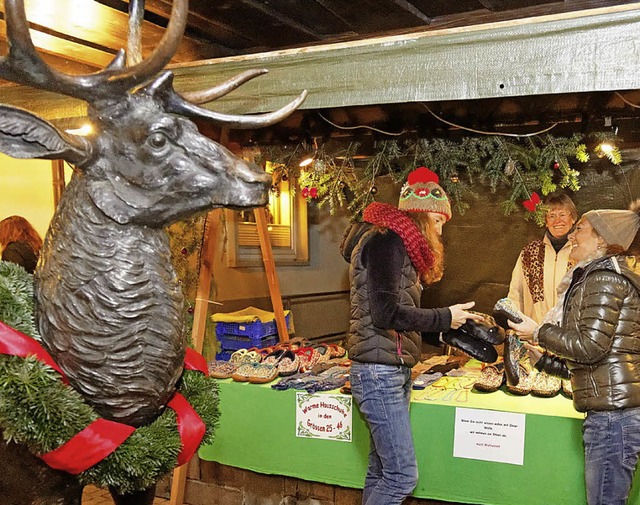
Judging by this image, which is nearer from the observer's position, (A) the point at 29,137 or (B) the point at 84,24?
(A) the point at 29,137

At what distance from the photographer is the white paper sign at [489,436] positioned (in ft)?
10.9

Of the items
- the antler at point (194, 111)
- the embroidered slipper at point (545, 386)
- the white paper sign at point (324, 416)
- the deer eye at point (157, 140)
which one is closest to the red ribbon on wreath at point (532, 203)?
the embroidered slipper at point (545, 386)

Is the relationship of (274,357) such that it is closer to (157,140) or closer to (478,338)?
(478,338)

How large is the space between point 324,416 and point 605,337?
1661mm

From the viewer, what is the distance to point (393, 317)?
2.89m

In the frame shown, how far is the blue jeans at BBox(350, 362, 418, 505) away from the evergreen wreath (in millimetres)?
1641

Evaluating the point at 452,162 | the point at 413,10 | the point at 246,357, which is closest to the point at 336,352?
the point at 246,357

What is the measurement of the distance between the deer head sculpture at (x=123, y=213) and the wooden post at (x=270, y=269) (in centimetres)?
328

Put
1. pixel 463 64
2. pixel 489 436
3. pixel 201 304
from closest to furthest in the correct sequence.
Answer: pixel 463 64
pixel 489 436
pixel 201 304

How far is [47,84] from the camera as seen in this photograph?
1312 mm

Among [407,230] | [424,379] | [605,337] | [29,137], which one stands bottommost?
[424,379]

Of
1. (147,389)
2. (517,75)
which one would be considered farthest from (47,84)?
(517,75)

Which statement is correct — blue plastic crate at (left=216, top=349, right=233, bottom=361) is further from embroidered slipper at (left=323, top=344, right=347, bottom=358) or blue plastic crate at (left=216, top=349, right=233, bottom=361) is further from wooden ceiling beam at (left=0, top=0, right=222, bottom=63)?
wooden ceiling beam at (left=0, top=0, right=222, bottom=63)

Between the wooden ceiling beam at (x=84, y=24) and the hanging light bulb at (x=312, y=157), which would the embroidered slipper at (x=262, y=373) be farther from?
the wooden ceiling beam at (x=84, y=24)
